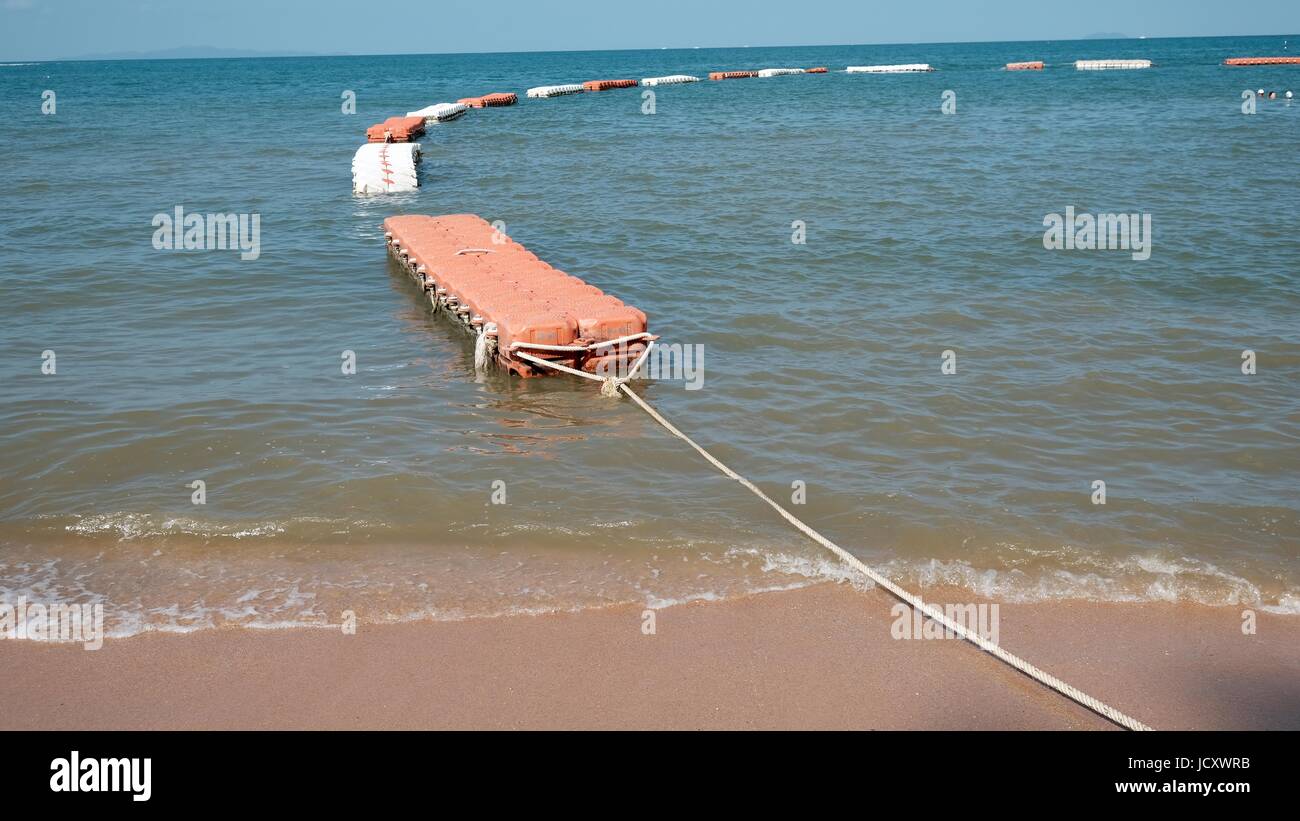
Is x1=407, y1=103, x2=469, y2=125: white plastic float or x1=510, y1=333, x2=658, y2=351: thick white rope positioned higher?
x1=407, y1=103, x2=469, y2=125: white plastic float

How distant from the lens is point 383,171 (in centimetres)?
2844

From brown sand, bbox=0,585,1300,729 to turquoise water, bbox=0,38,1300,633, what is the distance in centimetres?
41

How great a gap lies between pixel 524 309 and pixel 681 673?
7.46 m

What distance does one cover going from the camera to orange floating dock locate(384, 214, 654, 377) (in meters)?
12.8

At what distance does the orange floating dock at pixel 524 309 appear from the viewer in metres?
12.8

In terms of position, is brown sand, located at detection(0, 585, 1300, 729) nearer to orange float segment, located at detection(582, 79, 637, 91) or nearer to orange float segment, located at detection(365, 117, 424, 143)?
orange float segment, located at detection(365, 117, 424, 143)

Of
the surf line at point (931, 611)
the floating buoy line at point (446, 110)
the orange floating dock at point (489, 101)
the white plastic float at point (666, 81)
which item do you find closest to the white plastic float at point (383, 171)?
the floating buoy line at point (446, 110)

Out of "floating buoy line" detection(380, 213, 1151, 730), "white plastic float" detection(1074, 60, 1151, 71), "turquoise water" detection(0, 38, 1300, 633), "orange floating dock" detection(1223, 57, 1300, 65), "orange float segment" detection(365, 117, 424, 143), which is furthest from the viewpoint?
"white plastic float" detection(1074, 60, 1151, 71)

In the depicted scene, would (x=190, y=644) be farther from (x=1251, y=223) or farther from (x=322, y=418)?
(x=1251, y=223)

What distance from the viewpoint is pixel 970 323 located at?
51.9 feet

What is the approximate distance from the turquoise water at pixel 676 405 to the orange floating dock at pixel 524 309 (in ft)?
1.85

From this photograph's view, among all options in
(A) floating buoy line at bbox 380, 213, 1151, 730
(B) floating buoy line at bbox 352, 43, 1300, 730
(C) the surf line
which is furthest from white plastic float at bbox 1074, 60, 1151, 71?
(C) the surf line

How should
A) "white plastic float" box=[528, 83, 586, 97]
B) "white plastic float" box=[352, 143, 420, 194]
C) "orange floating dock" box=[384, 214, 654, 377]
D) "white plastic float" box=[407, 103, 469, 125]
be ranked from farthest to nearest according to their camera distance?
"white plastic float" box=[528, 83, 586, 97]
"white plastic float" box=[407, 103, 469, 125]
"white plastic float" box=[352, 143, 420, 194]
"orange floating dock" box=[384, 214, 654, 377]

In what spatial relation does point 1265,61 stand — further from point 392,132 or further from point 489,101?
point 392,132
